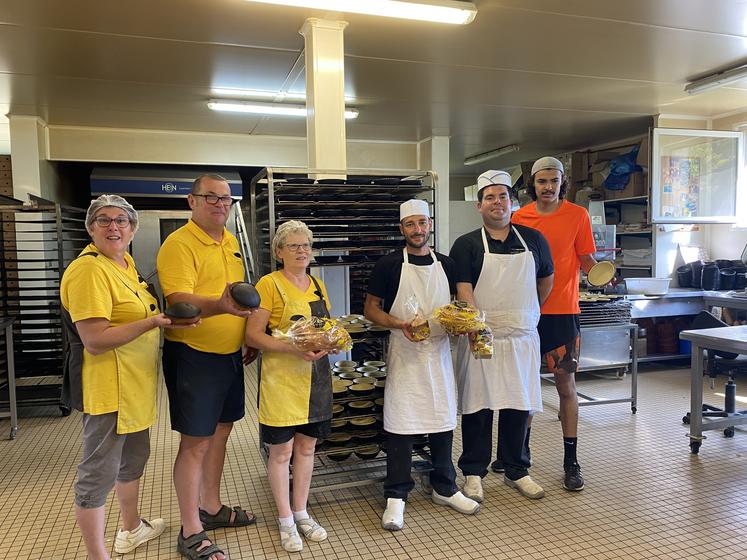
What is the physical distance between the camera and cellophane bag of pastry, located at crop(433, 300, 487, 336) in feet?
8.10

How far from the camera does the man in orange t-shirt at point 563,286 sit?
299cm

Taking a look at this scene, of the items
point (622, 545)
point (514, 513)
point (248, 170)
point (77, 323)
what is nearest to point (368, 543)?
point (514, 513)

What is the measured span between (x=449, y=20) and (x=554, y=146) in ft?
16.6

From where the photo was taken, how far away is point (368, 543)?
8.20 feet

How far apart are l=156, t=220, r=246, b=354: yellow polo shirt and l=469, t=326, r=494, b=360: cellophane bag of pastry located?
3.50 ft

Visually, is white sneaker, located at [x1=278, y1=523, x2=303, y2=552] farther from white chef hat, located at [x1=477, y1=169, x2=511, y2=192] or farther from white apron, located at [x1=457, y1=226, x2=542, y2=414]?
white chef hat, located at [x1=477, y1=169, x2=511, y2=192]

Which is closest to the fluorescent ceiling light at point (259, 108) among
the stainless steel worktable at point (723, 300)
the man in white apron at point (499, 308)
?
the man in white apron at point (499, 308)

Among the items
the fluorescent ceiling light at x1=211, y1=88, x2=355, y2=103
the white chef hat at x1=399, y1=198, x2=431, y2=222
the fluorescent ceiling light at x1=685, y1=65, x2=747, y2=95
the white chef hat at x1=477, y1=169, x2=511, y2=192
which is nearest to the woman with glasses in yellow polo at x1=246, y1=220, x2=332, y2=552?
the white chef hat at x1=399, y1=198, x2=431, y2=222

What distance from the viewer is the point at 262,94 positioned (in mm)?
4973

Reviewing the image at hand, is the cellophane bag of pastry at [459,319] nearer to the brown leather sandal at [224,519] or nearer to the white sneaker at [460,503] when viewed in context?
the white sneaker at [460,503]

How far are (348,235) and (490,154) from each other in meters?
5.60

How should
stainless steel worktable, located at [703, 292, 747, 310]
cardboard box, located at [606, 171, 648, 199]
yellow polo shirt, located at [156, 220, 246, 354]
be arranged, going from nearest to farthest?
1. yellow polo shirt, located at [156, 220, 246, 354]
2. stainless steel worktable, located at [703, 292, 747, 310]
3. cardboard box, located at [606, 171, 648, 199]

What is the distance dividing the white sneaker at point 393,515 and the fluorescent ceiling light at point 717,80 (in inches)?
170

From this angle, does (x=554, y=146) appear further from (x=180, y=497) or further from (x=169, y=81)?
(x=180, y=497)
